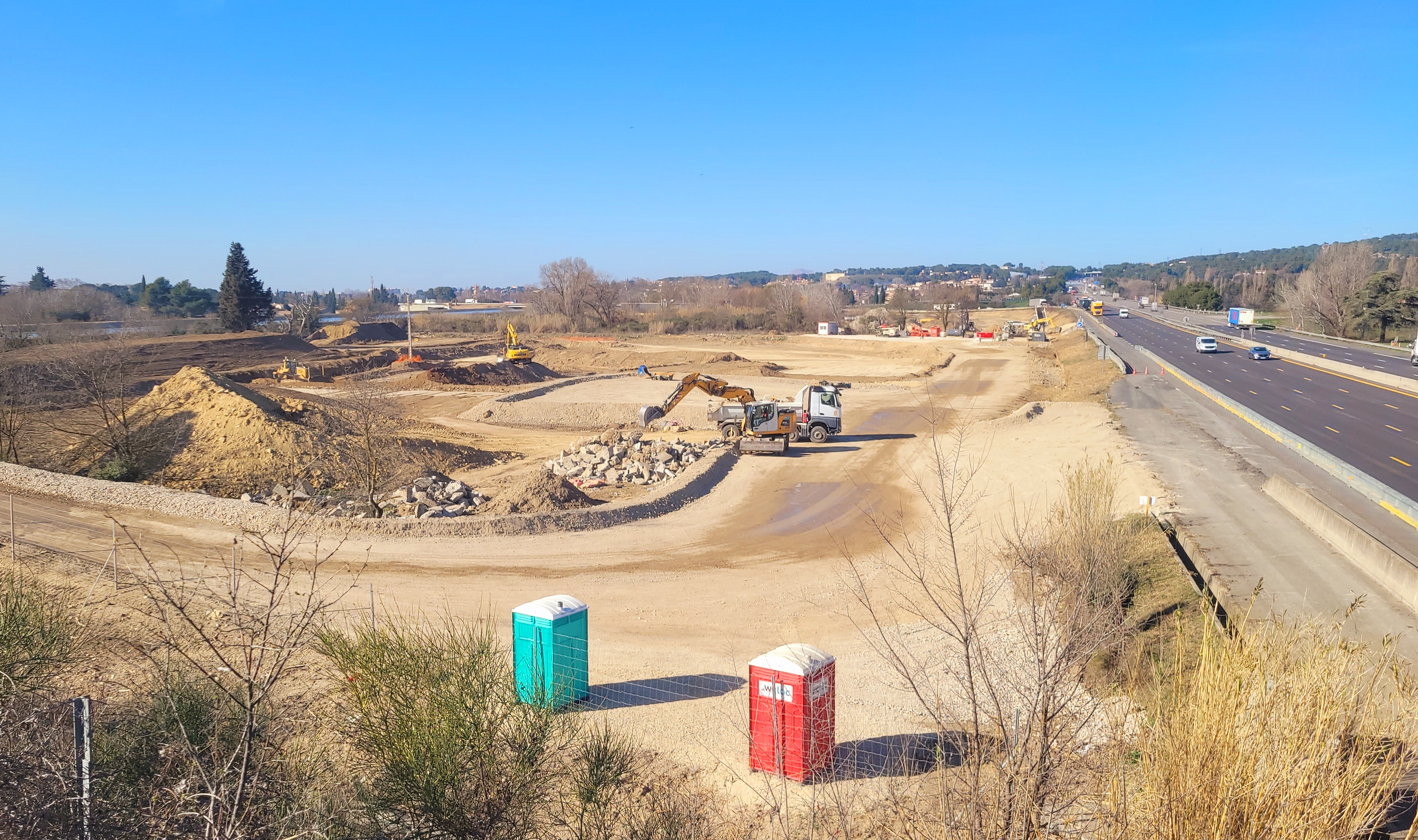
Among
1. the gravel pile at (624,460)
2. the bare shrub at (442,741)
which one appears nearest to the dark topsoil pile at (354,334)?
the gravel pile at (624,460)

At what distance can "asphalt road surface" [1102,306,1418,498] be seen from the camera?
27.5 meters

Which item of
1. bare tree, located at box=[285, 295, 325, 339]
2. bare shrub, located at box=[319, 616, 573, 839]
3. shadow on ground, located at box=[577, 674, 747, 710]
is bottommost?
shadow on ground, located at box=[577, 674, 747, 710]

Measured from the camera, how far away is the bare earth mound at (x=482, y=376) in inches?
2291

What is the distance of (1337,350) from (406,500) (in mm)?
68051

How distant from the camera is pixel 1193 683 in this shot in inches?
226

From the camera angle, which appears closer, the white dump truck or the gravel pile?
the gravel pile

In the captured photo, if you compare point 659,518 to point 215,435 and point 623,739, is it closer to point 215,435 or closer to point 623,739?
point 623,739

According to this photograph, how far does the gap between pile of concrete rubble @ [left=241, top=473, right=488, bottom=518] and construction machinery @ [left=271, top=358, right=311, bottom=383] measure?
39.6 m

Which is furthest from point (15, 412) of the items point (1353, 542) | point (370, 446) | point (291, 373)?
point (291, 373)

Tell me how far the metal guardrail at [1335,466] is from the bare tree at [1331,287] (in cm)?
4705

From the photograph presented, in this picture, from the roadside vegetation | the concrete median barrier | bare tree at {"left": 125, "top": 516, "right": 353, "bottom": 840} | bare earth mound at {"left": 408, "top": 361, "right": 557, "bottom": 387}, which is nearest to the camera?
the roadside vegetation

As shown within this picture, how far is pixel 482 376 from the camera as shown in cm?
6044

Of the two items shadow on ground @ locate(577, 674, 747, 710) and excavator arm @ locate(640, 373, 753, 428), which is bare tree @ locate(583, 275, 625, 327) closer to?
excavator arm @ locate(640, 373, 753, 428)

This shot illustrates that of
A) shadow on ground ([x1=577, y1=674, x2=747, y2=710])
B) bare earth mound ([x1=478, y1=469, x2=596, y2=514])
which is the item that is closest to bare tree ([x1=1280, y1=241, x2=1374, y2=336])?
bare earth mound ([x1=478, y1=469, x2=596, y2=514])
